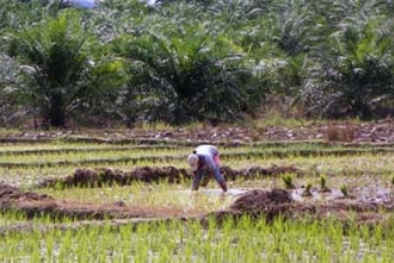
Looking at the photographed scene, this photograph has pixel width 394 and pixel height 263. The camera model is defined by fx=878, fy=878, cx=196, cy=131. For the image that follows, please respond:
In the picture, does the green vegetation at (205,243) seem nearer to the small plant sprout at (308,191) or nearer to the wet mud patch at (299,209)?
the wet mud patch at (299,209)

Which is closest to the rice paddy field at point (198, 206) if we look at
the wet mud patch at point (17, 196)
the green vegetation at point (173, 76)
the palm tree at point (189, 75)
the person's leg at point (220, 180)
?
the wet mud patch at point (17, 196)

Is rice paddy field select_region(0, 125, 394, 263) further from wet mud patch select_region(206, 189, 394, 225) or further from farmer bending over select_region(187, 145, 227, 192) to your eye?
farmer bending over select_region(187, 145, 227, 192)

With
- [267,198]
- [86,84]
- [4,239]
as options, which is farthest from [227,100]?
[4,239]

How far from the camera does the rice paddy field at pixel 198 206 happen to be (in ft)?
18.2

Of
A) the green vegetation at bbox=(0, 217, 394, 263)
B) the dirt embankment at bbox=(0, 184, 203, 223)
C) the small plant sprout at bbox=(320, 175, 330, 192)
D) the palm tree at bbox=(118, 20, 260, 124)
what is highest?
the palm tree at bbox=(118, 20, 260, 124)

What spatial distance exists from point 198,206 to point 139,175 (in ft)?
6.09

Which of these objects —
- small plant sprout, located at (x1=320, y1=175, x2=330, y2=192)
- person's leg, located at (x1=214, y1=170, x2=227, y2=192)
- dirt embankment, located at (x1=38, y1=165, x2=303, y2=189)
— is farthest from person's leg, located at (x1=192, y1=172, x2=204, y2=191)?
small plant sprout, located at (x1=320, y1=175, x2=330, y2=192)

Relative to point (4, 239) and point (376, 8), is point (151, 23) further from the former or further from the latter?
point (4, 239)

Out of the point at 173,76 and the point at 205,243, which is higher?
the point at 173,76

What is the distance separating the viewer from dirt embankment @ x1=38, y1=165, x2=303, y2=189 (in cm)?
910

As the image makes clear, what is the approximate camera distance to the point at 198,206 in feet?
25.0

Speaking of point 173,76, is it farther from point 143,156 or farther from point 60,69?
point 143,156

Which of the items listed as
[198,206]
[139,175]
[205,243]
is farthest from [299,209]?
[139,175]

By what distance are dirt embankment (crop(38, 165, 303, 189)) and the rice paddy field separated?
1 centimetres
